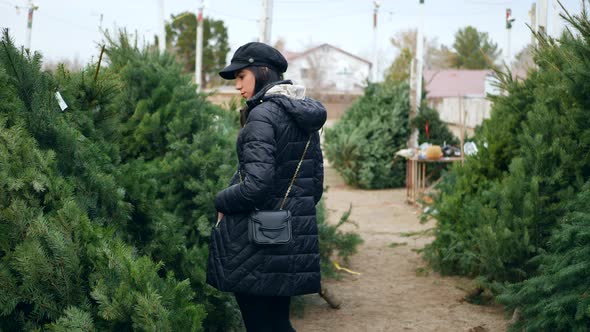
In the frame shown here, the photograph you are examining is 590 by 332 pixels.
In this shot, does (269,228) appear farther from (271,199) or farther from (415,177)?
(415,177)

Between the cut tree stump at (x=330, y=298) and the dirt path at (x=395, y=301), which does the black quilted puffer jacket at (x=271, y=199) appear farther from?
the cut tree stump at (x=330, y=298)

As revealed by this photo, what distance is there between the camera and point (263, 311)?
11.0ft

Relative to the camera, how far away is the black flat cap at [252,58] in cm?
329

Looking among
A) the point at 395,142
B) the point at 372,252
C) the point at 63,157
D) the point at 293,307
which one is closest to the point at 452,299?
the point at 293,307

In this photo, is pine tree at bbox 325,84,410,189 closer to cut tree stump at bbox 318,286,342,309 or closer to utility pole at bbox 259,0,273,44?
utility pole at bbox 259,0,273,44

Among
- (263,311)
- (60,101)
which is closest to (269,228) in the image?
(263,311)

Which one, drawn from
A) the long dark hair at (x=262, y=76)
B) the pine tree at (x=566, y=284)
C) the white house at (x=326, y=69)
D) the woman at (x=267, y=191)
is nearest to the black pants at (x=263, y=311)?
the woman at (x=267, y=191)

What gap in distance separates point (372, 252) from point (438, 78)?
62226 mm

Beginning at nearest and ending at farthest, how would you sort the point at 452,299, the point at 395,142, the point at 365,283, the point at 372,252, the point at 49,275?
the point at 49,275
the point at 452,299
the point at 365,283
the point at 372,252
the point at 395,142

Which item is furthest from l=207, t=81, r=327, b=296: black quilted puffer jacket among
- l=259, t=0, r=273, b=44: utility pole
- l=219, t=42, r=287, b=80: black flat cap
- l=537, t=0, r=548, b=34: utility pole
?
l=537, t=0, r=548, b=34: utility pole

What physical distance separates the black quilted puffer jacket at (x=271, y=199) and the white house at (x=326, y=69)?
138 ft

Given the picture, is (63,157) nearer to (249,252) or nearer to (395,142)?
(249,252)

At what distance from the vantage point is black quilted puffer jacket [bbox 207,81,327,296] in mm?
3137

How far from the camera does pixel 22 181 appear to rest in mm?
2639
